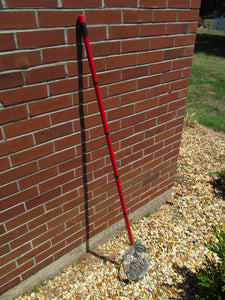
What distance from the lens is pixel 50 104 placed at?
175 cm

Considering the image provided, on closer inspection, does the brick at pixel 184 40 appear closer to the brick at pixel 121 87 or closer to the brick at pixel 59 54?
the brick at pixel 121 87

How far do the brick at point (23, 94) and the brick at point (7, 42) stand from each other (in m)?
0.24

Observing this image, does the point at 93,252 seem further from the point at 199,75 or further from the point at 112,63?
the point at 199,75

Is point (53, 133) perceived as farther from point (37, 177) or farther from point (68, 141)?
point (37, 177)

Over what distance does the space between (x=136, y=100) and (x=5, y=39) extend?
1222 mm

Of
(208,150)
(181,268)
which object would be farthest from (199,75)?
(181,268)

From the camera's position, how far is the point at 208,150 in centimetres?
476

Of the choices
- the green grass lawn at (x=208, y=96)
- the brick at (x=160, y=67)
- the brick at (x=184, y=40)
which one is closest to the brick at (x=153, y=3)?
the brick at (x=184, y=40)

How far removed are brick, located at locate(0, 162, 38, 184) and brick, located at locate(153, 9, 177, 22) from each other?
5.16 feet

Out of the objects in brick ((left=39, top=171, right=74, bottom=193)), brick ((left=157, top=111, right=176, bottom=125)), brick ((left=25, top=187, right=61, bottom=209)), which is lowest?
brick ((left=25, top=187, right=61, bottom=209))

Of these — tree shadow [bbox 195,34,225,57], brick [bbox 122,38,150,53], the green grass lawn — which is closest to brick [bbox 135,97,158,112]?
brick [bbox 122,38,150,53]

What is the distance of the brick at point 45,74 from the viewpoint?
160cm

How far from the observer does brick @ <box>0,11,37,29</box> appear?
139 cm

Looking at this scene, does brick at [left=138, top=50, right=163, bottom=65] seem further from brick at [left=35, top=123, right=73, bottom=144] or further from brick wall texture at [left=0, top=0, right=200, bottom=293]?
brick at [left=35, top=123, right=73, bottom=144]
